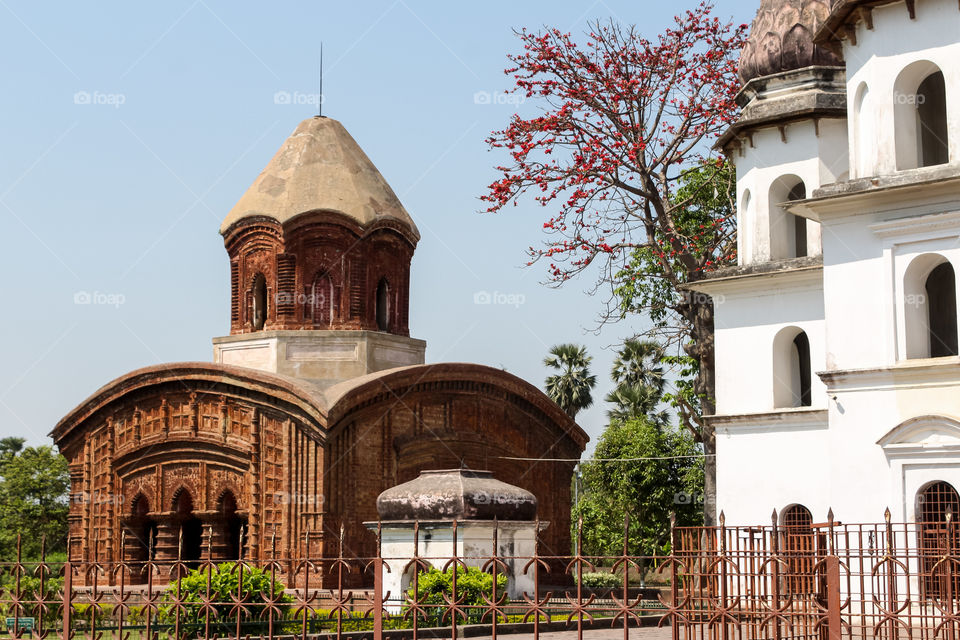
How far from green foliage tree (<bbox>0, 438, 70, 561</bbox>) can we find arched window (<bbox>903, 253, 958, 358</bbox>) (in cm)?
2572

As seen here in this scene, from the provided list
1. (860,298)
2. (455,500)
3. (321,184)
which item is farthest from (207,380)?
(860,298)

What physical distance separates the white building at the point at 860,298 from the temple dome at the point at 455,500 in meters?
2.86

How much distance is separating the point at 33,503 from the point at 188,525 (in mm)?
12275

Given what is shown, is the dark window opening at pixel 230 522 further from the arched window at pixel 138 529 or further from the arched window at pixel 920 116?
the arched window at pixel 920 116

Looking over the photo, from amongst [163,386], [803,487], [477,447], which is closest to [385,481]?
[477,447]

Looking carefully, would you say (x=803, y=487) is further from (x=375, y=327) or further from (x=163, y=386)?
(x=163, y=386)

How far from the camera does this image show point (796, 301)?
15.8 m

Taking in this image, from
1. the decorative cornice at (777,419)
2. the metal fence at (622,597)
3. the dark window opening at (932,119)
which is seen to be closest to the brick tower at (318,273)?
the metal fence at (622,597)

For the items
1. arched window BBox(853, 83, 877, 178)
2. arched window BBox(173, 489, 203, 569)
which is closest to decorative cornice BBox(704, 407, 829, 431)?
arched window BBox(853, 83, 877, 178)

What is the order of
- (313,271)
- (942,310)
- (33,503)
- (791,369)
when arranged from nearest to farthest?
(942,310) < (791,369) < (313,271) < (33,503)

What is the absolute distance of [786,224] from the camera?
16.3 meters

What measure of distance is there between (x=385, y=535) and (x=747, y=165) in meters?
7.13

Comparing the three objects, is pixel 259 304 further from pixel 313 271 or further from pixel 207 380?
pixel 207 380

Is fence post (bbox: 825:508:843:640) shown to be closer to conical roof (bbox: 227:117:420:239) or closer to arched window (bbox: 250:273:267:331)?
conical roof (bbox: 227:117:420:239)
